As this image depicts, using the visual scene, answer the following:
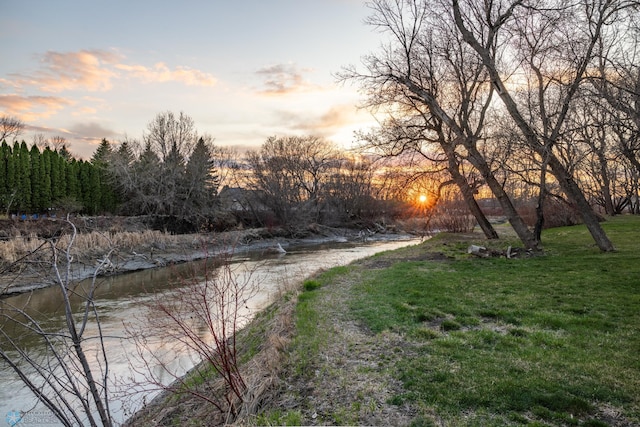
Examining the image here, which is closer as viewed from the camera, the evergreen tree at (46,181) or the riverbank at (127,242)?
the riverbank at (127,242)

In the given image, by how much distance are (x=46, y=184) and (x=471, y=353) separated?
38.4 m

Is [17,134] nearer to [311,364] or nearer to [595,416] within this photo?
[311,364]

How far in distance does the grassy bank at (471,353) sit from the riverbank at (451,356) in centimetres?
2

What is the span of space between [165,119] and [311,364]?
130 ft

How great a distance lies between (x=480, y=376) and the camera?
15.1ft

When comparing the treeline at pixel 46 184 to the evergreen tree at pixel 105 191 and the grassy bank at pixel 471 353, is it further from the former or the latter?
the grassy bank at pixel 471 353

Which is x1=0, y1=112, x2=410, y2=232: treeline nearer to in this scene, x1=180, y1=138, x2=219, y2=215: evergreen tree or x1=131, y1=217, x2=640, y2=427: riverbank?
x1=180, y1=138, x2=219, y2=215: evergreen tree

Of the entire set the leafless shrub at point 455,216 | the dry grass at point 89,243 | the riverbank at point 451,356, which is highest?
the leafless shrub at point 455,216

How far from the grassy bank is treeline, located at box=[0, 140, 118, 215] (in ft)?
103

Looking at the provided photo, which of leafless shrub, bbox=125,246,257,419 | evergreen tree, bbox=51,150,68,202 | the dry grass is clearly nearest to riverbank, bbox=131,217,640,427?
leafless shrub, bbox=125,246,257,419

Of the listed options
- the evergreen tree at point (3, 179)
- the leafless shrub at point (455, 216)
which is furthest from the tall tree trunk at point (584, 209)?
the evergreen tree at point (3, 179)

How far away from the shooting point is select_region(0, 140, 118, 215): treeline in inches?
1227

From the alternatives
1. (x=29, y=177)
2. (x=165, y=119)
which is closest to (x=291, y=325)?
(x=29, y=177)

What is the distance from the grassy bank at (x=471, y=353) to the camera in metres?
4.00
